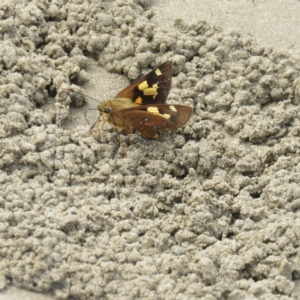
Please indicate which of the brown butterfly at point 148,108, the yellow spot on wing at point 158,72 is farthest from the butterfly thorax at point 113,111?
the yellow spot on wing at point 158,72

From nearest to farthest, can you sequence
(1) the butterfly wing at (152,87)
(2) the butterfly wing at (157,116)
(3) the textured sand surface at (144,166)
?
1. (3) the textured sand surface at (144,166)
2. (2) the butterfly wing at (157,116)
3. (1) the butterfly wing at (152,87)

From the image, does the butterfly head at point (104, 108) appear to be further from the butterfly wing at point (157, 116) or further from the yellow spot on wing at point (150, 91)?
the yellow spot on wing at point (150, 91)

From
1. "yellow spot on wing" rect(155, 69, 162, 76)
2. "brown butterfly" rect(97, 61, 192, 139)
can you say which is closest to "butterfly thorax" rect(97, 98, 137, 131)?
"brown butterfly" rect(97, 61, 192, 139)

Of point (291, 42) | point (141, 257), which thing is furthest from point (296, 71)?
point (141, 257)

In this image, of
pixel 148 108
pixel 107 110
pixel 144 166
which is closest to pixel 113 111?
pixel 107 110

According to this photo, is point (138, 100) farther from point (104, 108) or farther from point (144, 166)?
point (144, 166)

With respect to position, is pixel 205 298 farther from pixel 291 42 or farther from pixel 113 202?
pixel 291 42

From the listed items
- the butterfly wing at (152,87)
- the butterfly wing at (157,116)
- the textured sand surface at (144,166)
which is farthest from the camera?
the butterfly wing at (152,87)

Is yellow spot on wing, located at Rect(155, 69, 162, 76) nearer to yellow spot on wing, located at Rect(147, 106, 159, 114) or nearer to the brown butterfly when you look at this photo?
the brown butterfly
